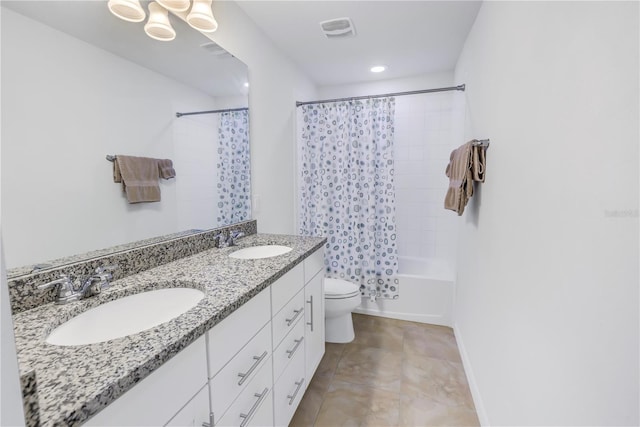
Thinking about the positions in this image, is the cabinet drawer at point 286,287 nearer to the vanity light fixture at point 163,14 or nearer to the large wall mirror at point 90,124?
the large wall mirror at point 90,124

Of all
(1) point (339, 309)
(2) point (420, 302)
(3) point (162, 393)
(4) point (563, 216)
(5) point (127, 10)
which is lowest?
(2) point (420, 302)

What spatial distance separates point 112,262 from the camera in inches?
43.0

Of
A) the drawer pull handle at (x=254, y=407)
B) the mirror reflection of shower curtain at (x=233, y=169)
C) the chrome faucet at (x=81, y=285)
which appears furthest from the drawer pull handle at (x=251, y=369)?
the mirror reflection of shower curtain at (x=233, y=169)

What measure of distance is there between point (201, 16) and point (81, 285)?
1331 mm

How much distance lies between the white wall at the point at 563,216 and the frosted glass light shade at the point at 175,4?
4.81ft

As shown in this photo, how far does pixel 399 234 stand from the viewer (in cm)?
328

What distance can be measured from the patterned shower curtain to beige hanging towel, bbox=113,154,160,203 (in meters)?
1.50

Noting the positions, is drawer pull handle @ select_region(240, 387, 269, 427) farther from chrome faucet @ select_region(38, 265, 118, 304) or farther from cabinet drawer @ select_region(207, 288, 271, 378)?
chrome faucet @ select_region(38, 265, 118, 304)

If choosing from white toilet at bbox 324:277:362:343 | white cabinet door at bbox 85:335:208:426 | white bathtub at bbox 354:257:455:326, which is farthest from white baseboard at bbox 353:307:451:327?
white cabinet door at bbox 85:335:208:426

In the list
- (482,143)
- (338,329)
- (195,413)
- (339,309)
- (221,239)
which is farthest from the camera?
(338,329)

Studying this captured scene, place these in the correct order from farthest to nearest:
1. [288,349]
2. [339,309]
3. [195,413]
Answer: [339,309]
[288,349]
[195,413]

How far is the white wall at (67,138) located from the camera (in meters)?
0.84

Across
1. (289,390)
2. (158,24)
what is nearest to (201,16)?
(158,24)

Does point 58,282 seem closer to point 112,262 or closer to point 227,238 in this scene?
point 112,262
